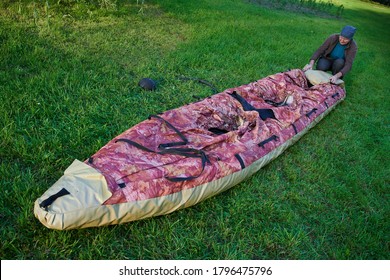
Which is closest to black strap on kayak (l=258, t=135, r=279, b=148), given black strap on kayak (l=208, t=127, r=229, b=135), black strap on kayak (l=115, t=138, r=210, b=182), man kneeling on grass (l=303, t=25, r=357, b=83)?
black strap on kayak (l=208, t=127, r=229, b=135)

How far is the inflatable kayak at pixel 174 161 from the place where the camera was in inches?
84.2

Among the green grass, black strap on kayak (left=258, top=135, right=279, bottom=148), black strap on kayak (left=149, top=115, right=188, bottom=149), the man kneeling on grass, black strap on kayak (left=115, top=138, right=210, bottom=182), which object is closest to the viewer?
the green grass

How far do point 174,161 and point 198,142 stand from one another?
0.45 m

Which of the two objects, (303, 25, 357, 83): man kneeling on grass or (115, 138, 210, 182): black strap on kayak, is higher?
(303, 25, 357, 83): man kneeling on grass

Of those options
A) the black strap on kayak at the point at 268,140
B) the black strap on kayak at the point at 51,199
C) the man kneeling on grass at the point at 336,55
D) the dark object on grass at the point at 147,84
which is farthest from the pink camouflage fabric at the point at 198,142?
the man kneeling on grass at the point at 336,55

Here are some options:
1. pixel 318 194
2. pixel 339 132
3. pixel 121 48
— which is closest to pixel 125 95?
pixel 121 48

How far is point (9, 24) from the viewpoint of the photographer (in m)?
4.97

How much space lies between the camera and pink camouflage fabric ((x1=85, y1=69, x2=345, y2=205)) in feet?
7.82

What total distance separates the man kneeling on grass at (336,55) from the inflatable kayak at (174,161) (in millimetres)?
1596

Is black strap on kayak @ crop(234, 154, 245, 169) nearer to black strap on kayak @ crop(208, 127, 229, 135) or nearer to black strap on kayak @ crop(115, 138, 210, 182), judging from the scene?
black strap on kayak @ crop(115, 138, 210, 182)

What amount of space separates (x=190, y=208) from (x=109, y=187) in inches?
29.9

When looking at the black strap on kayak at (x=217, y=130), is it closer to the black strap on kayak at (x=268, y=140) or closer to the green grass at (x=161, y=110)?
the black strap on kayak at (x=268, y=140)

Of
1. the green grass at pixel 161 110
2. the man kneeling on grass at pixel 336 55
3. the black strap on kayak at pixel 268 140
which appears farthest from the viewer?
the man kneeling on grass at pixel 336 55

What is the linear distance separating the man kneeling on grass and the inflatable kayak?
1596 mm
